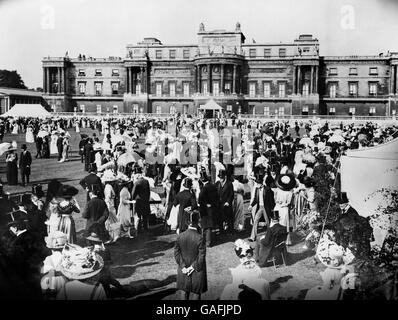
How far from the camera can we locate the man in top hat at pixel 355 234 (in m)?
7.26

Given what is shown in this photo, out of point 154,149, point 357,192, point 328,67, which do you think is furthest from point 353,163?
point 328,67

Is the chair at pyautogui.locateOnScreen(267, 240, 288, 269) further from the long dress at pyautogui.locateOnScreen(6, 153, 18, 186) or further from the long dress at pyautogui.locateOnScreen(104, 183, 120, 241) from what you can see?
the long dress at pyautogui.locateOnScreen(6, 153, 18, 186)

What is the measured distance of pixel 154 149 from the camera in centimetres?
1827

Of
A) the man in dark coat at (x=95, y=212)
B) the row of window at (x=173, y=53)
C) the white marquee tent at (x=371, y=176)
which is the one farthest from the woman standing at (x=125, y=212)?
the row of window at (x=173, y=53)

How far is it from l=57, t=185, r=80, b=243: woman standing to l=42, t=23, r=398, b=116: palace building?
4830 centimetres

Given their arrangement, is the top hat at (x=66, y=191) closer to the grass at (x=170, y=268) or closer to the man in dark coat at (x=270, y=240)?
the grass at (x=170, y=268)

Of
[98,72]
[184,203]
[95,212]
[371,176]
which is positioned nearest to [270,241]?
[184,203]

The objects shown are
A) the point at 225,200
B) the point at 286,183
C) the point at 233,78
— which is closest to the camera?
the point at 286,183

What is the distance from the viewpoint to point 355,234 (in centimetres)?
738

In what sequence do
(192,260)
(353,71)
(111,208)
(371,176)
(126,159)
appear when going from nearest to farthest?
(192,260), (371,176), (111,208), (126,159), (353,71)

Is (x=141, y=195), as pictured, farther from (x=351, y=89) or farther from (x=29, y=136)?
(x=351, y=89)

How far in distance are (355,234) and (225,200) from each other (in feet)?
11.6
